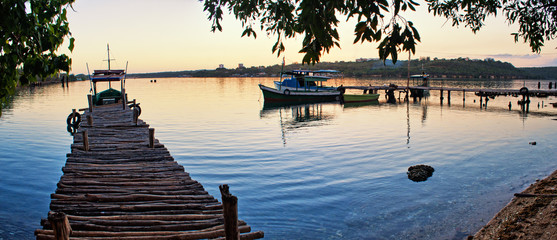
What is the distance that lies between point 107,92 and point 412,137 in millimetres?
22960

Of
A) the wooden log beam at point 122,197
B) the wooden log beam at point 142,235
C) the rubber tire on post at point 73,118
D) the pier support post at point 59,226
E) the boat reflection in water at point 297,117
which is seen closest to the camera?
the pier support post at point 59,226

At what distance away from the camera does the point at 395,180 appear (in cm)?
1412

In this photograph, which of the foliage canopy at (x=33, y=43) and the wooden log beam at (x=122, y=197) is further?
the wooden log beam at (x=122, y=197)

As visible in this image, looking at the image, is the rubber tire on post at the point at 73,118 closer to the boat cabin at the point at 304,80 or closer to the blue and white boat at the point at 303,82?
the blue and white boat at the point at 303,82

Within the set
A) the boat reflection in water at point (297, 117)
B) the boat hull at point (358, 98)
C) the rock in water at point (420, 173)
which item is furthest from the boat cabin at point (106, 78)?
the boat hull at point (358, 98)

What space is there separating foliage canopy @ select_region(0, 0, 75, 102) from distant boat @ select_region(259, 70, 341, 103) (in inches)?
1792

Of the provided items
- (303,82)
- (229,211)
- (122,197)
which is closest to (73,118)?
(122,197)

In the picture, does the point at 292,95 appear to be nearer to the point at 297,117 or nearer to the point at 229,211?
the point at 297,117

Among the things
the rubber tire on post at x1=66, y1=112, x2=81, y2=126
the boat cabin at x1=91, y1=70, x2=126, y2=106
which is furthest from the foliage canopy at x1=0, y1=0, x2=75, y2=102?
the boat cabin at x1=91, y1=70, x2=126, y2=106

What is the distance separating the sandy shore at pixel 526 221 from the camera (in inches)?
301

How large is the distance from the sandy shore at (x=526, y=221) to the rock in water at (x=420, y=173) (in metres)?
3.97

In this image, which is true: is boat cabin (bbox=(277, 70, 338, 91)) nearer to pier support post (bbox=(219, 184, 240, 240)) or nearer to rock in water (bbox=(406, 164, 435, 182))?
rock in water (bbox=(406, 164, 435, 182))

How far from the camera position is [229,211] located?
15.7 feet

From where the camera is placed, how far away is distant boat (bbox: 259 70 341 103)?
170 feet
